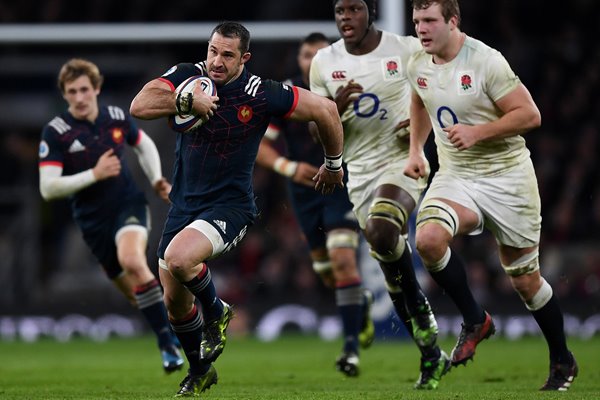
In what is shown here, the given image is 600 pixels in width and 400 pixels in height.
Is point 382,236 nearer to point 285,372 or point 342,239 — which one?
point 342,239

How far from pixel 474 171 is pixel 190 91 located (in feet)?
6.72

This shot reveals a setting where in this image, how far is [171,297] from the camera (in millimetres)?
7559

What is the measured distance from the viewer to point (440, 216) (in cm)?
764

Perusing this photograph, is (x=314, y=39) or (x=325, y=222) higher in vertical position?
(x=314, y=39)

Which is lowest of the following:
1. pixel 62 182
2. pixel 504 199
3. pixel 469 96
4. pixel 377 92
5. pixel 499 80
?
pixel 62 182

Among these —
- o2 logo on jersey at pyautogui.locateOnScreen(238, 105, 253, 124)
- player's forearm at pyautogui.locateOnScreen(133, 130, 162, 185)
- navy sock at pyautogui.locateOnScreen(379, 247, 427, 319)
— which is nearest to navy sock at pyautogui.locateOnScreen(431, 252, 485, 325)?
navy sock at pyautogui.locateOnScreen(379, 247, 427, 319)

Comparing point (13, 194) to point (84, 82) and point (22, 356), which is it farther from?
point (84, 82)

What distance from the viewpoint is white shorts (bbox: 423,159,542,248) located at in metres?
7.82

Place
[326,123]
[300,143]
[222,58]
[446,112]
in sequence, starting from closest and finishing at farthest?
[222,58] < [326,123] < [446,112] < [300,143]

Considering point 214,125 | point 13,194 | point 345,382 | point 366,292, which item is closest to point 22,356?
point 366,292

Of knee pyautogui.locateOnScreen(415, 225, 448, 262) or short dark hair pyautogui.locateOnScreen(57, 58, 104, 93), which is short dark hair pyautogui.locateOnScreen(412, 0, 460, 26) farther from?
short dark hair pyautogui.locateOnScreen(57, 58, 104, 93)

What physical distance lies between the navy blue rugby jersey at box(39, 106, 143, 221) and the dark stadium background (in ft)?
12.9

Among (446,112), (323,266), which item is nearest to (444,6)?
(446,112)

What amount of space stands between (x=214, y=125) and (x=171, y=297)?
112 cm
